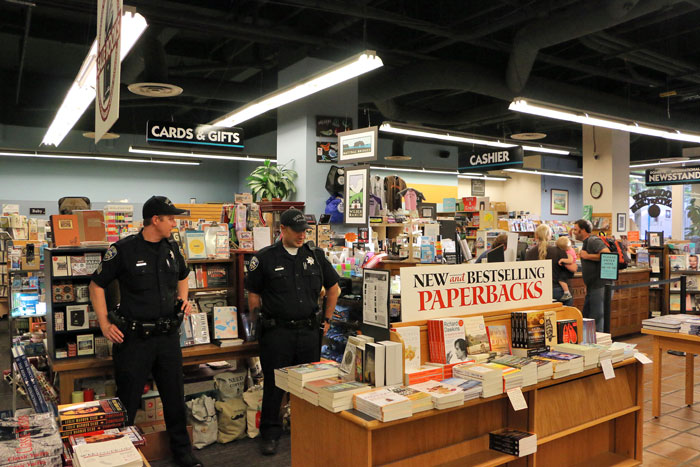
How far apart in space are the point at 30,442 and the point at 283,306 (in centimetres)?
223

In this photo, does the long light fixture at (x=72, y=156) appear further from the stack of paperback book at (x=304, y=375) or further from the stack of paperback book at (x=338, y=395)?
the stack of paperback book at (x=338, y=395)

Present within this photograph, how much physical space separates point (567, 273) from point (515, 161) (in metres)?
4.26

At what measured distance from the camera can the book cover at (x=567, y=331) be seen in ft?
12.3

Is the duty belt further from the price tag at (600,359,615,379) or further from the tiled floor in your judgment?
the tiled floor

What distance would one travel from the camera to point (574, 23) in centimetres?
668

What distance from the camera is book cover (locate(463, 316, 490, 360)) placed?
3.38 metres

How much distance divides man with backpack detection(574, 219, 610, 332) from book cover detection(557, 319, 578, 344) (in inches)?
154

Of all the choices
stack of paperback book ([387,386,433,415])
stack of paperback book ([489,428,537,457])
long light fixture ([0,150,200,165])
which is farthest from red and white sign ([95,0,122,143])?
long light fixture ([0,150,200,165])

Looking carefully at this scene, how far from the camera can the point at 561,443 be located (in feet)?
12.4

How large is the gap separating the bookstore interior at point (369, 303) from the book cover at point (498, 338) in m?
0.02

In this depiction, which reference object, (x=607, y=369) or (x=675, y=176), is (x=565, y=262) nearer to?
(x=607, y=369)

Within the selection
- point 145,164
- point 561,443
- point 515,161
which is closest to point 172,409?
point 561,443

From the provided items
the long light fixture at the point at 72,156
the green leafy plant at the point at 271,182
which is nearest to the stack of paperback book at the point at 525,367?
the green leafy plant at the point at 271,182

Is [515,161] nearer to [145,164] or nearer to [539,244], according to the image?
[539,244]
